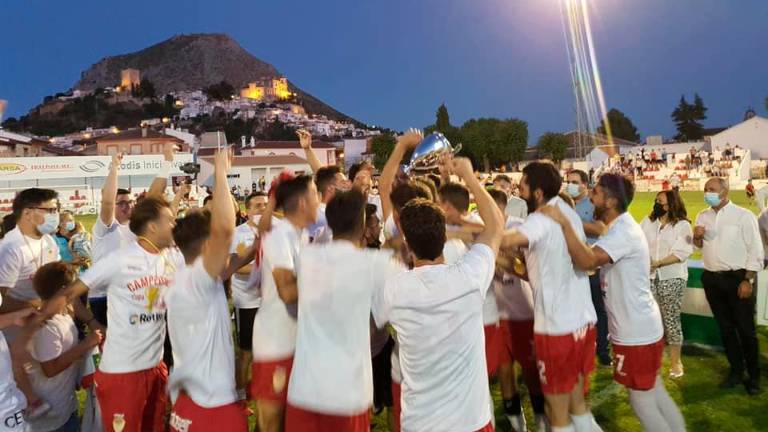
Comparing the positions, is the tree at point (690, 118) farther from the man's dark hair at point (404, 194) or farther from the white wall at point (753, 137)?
the man's dark hair at point (404, 194)

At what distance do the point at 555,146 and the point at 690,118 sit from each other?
120 ft

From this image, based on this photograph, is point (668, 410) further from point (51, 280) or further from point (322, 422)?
point (51, 280)

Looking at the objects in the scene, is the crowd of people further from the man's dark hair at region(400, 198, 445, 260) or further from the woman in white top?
the woman in white top

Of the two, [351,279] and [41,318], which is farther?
[41,318]

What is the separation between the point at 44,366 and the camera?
3814 mm

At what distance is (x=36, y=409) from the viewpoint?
374cm

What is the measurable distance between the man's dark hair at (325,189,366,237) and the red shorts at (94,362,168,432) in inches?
67.6

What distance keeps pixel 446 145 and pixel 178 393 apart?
11.3 ft

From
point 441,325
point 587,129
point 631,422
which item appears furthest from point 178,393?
point 587,129

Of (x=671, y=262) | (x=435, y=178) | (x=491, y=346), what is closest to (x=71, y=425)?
(x=491, y=346)

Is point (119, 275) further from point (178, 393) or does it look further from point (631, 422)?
point (631, 422)

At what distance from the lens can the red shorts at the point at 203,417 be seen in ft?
10.5

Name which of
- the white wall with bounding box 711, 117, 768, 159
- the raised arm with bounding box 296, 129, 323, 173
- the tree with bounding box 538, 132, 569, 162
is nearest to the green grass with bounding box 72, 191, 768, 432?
the raised arm with bounding box 296, 129, 323, 173

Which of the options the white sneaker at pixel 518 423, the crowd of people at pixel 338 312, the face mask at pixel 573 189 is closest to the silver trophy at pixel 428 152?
the crowd of people at pixel 338 312
